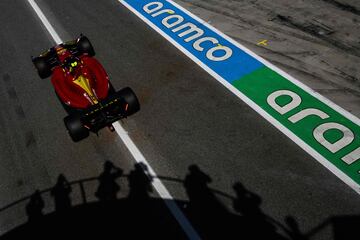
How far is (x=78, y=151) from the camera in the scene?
8.15m

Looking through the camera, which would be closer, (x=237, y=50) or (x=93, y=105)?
(x=93, y=105)

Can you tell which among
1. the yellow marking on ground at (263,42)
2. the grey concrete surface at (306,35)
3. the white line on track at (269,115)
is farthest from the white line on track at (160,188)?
the yellow marking on ground at (263,42)

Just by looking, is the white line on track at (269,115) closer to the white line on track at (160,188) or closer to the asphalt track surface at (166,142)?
the asphalt track surface at (166,142)

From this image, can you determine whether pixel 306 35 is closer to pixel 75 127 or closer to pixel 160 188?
pixel 160 188

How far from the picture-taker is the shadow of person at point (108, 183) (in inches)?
284

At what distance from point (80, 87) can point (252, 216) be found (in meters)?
4.76

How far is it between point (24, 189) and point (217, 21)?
24.6 ft

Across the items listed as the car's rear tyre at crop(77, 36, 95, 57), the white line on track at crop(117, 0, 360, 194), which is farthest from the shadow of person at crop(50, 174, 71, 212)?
the white line on track at crop(117, 0, 360, 194)

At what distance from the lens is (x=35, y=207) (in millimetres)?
7227

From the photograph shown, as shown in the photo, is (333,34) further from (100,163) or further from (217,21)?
(100,163)

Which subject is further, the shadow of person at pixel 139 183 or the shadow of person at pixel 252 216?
the shadow of person at pixel 139 183

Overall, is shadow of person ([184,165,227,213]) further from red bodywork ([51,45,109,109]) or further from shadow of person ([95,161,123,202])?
red bodywork ([51,45,109,109])

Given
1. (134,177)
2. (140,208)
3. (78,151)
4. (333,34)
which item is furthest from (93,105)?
(333,34)

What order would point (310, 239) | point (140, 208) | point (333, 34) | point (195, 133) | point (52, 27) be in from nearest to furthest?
point (310, 239), point (140, 208), point (195, 133), point (333, 34), point (52, 27)
